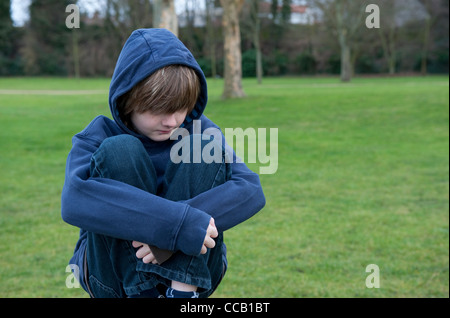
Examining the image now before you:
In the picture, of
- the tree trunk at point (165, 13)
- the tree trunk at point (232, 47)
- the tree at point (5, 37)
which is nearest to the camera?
the tree trunk at point (165, 13)

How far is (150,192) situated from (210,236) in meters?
0.26

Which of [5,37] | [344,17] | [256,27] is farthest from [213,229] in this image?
[5,37]

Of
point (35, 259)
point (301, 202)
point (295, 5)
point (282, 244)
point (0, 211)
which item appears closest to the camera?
point (35, 259)

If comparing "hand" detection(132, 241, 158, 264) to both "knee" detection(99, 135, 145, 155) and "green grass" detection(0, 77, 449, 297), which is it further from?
"green grass" detection(0, 77, 449, 297)

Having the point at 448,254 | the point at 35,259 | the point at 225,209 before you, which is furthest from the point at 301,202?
the point at 225,209

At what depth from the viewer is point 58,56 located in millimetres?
42500

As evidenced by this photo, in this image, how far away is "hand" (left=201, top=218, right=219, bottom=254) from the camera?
1563mm

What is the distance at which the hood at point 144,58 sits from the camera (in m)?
1.66

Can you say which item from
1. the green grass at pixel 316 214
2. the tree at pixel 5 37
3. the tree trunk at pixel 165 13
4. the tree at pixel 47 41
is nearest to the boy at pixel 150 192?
the green grass at pixel 316 214

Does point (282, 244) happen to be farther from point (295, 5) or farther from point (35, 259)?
point (295, 5)

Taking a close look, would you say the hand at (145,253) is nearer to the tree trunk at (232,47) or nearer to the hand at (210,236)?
the hand at (210,236)

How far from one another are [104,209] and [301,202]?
219 inches

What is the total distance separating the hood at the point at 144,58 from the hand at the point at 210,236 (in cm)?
51

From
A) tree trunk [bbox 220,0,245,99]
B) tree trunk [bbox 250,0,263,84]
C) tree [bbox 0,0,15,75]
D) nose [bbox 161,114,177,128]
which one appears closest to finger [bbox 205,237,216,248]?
nose [bbox 161,114,177,128]
